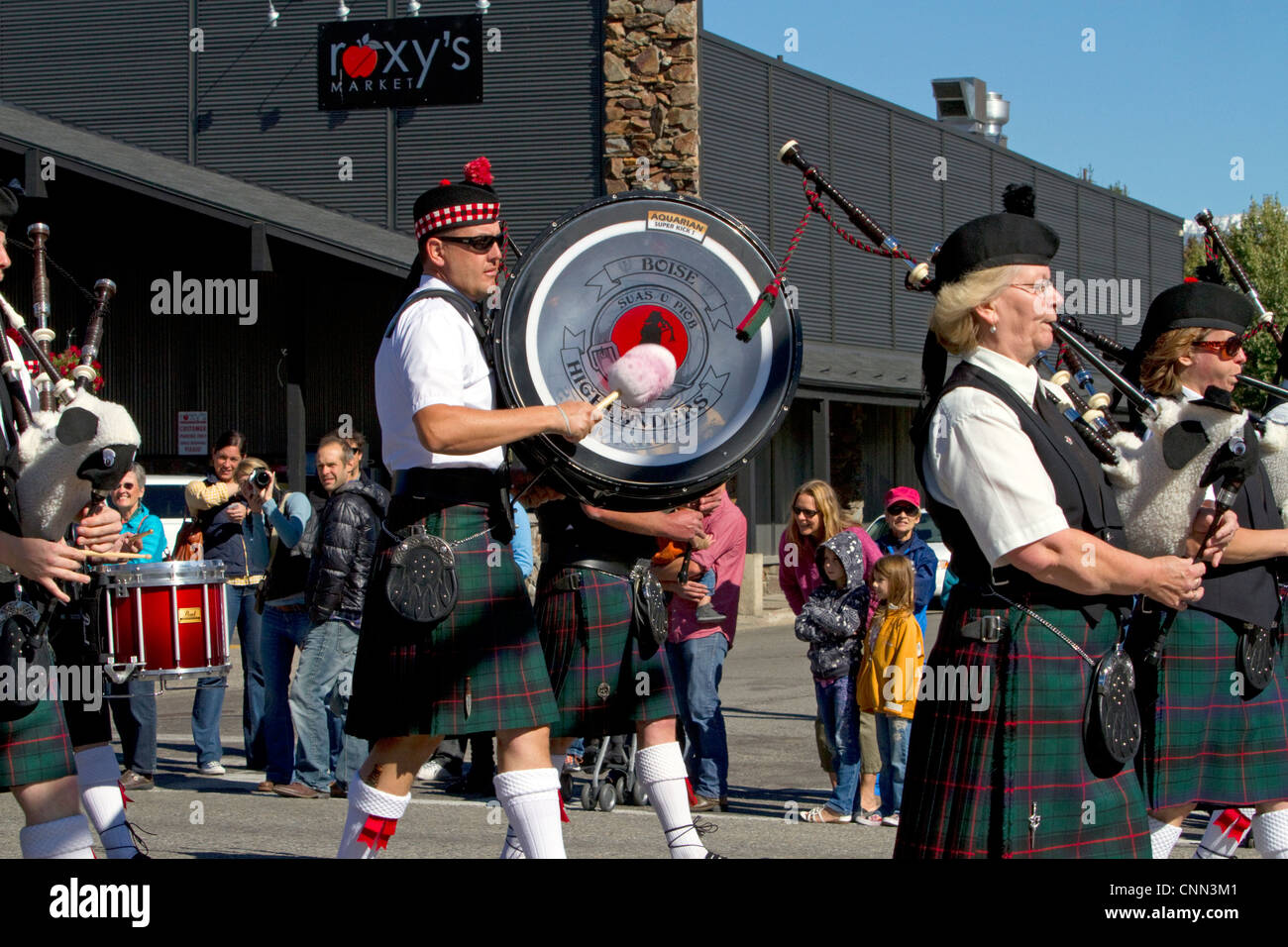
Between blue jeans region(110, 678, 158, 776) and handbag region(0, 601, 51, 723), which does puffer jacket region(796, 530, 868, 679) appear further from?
handbag region(0, 601, 51, 723)

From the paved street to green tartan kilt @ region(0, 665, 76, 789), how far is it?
7.37 ft

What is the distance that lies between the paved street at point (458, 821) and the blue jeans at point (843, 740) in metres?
0.13

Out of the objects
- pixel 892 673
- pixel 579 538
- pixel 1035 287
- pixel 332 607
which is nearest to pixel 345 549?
pixel 332 607

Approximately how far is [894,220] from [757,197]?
11.8 feet

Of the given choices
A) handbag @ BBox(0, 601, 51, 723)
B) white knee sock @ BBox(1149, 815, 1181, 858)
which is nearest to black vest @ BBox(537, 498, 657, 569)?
handbag @ BBox(0, 601, 51, 723)

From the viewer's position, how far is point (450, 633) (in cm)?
367

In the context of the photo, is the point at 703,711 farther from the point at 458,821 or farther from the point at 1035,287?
the point at 1035,287

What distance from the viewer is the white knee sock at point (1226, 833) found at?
160 inches

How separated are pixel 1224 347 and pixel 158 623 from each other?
3716 mm

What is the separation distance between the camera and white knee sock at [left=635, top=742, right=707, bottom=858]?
416cm

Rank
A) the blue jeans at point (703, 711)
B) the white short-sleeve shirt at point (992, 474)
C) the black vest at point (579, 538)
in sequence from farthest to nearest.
Answer: the blue jeans at point (703, 711) → the black vest at point (579, 538) → the white short-sleeve shirt at point (992, 474)

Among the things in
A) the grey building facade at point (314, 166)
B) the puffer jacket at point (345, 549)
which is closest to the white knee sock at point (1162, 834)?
the puffer jacket at point (345, 549)

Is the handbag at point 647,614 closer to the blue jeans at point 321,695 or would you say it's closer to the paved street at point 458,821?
the paved street at point 458,821
